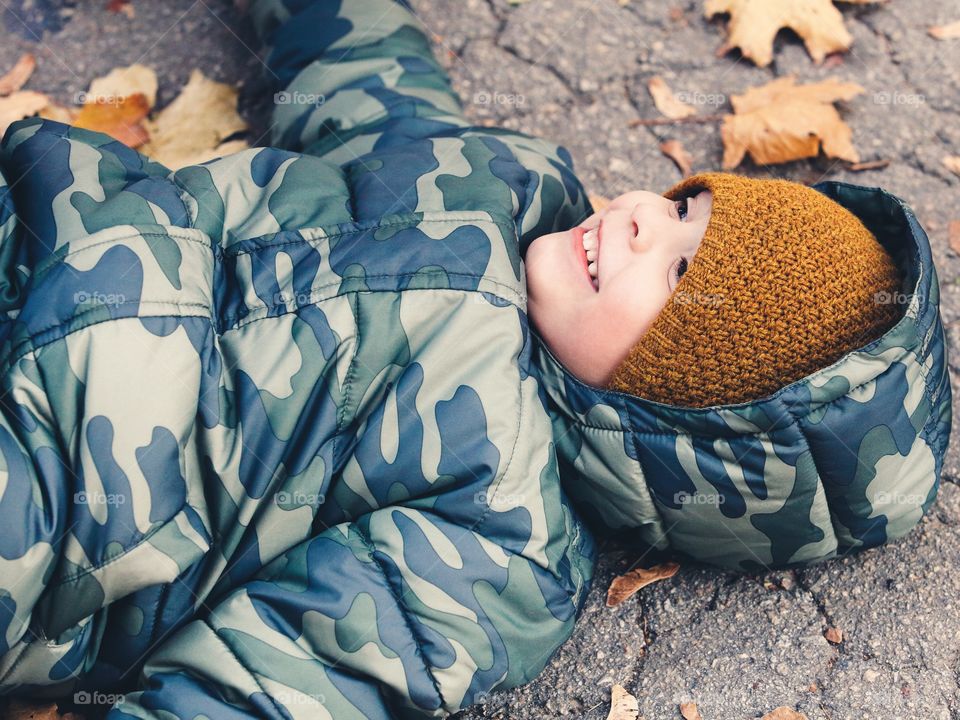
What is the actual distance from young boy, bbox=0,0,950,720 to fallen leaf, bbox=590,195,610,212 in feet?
2.05

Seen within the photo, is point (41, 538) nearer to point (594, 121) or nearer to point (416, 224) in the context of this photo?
point (416, 224)

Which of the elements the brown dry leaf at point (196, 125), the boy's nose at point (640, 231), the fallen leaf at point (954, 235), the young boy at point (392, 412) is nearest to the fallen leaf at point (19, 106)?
the brown dry leaf at point (196, 125)

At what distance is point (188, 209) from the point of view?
5.77ft

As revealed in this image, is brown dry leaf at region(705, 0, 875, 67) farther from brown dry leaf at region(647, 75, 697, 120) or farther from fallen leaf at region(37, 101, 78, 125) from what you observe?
fallen leaf at region(37, 101, 78, 125)
